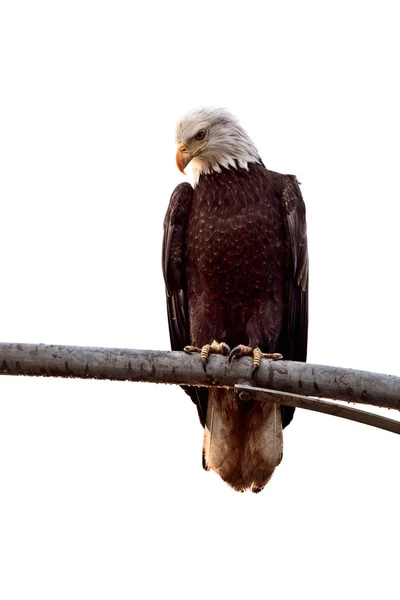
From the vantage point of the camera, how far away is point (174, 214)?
573 centimetres

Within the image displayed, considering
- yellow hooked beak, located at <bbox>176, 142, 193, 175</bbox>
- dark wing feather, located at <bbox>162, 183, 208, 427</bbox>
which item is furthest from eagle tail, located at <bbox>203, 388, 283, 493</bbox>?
yellow hooked beak, located at <bbox>176, 142, 193, 175</bbox>

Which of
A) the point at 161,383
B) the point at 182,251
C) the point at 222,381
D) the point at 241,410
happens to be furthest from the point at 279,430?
the point at 161,383

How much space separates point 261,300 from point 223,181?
80 centimetres

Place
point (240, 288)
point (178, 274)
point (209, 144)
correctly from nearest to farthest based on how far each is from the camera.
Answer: point (240, 288) < point (178, 274) < point (209, 144)

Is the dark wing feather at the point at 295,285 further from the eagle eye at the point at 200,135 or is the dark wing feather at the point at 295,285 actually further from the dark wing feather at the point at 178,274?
the eagle eye at the point at 200,135

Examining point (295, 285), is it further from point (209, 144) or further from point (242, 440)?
point (209, 144)

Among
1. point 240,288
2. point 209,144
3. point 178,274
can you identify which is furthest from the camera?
point 209,144

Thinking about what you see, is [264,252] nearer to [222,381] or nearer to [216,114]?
[216,114]

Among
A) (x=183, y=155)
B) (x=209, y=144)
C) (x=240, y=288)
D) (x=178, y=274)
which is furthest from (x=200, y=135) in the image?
(x=240, y=288)

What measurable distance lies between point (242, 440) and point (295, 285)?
3.05 feet

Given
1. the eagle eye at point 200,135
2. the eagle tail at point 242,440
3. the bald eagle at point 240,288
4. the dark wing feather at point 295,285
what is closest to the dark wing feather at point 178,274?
the bald eagle at point 240,288

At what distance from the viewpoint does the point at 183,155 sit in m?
5.80

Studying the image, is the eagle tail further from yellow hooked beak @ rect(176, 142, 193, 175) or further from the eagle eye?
the eagle eye

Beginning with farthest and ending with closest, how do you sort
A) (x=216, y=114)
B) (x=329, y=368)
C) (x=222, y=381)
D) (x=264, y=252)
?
(x=216, y=114), (x=264, y=252), (x=222, y=381), (x=329, y=368)
